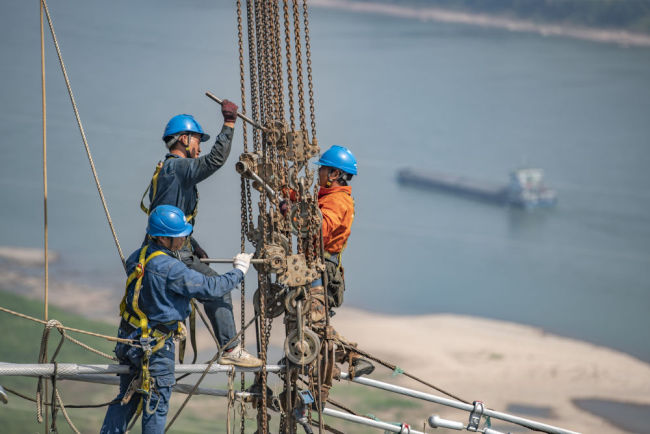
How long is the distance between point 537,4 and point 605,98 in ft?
35.8

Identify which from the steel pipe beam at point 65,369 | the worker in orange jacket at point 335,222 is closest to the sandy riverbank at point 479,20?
the worker in orange jacket at point 335,222

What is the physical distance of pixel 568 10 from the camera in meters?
67.2

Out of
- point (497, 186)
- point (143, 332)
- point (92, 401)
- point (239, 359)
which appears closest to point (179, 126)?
point (143, 332)

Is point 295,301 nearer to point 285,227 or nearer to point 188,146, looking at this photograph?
point 285,227

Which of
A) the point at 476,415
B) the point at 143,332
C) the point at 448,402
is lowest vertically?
the point at 476,415

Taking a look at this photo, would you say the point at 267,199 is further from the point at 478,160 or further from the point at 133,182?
the point at 478,160

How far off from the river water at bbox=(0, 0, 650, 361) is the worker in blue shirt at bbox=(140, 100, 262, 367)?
99.0ft

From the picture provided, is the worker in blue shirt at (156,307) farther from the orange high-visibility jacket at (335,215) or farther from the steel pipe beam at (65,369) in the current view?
the orange high-visibility jacket at (335,215)

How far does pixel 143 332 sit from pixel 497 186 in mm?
49223

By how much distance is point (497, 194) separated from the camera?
51.9 m

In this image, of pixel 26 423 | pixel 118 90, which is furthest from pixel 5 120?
pixel 26 423

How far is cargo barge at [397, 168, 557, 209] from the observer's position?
51344 mm

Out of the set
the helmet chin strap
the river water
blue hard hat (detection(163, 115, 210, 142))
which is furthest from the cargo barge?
blue hard hat (detection(163, 115, 210, 142))

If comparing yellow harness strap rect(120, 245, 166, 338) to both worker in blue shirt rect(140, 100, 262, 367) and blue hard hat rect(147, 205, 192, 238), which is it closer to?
blue hard hat rect(147, 205, 192, 238)
